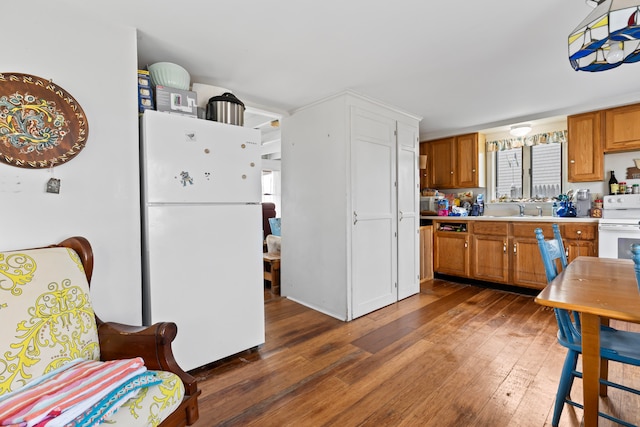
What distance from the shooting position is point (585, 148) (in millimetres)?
3381

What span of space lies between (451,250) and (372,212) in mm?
1771

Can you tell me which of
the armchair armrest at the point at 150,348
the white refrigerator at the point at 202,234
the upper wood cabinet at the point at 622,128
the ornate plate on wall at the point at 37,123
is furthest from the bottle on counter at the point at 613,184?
the ornate plate on wall at the point at 37,123

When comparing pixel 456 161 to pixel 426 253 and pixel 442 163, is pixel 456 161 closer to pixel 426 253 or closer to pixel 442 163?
pixel 442 163

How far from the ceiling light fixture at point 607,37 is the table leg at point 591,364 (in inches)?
43.5

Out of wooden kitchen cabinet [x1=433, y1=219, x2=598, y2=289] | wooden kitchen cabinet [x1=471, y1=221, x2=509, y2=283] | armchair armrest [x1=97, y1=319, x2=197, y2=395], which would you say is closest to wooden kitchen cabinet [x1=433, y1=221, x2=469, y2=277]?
wooden kitchen cabinet [x1=433, y1=219, x2=598, y2=289]

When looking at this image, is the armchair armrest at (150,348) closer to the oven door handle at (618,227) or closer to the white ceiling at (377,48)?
the white ceiling at (377,48)

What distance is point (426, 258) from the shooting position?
426 centimetres

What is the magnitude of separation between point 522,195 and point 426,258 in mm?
1629

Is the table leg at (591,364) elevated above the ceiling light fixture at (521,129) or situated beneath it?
situated beneath

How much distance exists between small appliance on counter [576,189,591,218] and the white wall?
4.51m

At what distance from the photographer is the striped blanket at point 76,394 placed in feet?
2.81

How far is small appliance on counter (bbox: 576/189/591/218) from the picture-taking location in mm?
3447

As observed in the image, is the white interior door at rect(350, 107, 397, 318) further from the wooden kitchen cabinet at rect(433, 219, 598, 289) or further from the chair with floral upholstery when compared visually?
the chair with floral upholstery

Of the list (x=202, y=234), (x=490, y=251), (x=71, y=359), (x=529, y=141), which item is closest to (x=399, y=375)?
(x=202, y=234)
